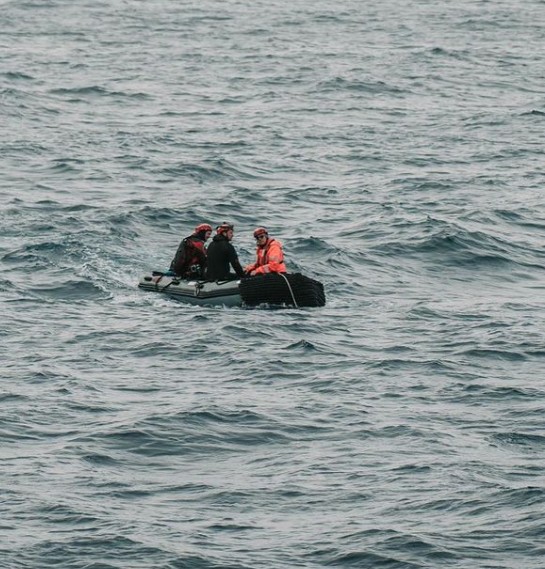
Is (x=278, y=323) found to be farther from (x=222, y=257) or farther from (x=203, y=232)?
(x=203, y=232)

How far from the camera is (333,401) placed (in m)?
21.1

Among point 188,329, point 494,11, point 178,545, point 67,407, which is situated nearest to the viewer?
point 178,545

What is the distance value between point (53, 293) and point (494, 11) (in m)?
47.0

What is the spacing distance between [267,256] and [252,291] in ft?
2.92

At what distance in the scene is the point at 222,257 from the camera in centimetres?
2705

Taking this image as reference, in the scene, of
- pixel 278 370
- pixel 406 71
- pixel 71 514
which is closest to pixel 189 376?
pixel 278 370

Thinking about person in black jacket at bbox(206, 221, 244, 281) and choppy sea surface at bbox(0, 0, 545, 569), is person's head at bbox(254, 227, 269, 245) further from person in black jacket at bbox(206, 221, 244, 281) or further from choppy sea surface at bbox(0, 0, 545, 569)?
choppy sea surface at bbox(0, 0, 545, 569)

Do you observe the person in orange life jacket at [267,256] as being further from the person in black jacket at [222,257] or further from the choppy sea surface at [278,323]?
the choppy sea surface at [278,323]

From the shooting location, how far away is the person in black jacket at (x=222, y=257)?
26938 mm

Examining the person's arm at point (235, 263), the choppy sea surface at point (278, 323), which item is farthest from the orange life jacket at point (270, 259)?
the choppy sea surface at point (278, 323)

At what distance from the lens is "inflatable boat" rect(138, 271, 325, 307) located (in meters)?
26.2

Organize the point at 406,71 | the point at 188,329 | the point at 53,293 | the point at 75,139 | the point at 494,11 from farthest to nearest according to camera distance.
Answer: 1. the point at 494,11
2. the point at 406,71
3. the point at 75,139
4. the point at 53,293
5. the point at 188,329

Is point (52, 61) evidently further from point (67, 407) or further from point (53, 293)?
point (67, 407)

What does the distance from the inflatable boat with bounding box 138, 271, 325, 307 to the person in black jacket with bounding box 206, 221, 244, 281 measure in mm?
226
